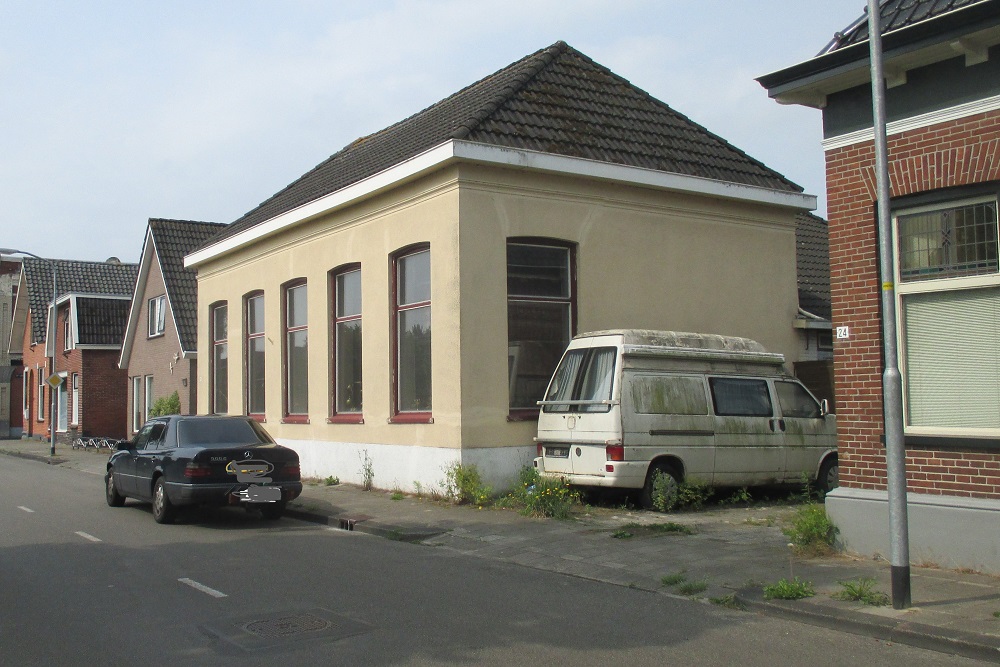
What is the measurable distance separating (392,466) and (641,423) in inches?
204

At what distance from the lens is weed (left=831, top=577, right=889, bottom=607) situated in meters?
7.39

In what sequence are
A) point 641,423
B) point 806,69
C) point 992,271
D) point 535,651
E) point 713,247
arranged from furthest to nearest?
1. point 713,247
2. point 641,423
3. point 806,69
4. point 992,271
5. point 535,651

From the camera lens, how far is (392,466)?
1598 centimetres

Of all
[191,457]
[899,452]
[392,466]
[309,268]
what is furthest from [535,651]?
[309,268]

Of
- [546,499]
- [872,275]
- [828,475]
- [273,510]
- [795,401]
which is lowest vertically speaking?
[273,510]

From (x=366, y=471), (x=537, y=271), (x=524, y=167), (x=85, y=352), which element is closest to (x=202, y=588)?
(x=366, y=471)

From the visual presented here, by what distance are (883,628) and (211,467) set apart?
9.24m

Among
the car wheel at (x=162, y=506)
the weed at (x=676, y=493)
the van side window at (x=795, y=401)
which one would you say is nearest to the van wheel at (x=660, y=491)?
the weed at (x=676, y=493)

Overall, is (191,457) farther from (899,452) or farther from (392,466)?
(899,452)

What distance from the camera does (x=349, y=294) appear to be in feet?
59.8

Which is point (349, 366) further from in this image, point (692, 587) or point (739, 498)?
point (692, 587)

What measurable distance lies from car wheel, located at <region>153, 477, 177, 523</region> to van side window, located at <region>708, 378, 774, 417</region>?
797cm

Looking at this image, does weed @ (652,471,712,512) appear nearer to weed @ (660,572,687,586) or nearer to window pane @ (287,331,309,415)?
weed @ (660,572,687,586)

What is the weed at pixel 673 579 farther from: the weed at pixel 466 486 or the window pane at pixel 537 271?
the window pane at pixel 537 271
